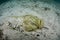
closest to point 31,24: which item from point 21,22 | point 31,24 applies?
point 31,24

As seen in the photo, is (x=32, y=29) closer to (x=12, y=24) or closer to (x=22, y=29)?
(x=22, y=29)

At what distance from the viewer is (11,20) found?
407 centimetres

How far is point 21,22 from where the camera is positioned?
3957mm

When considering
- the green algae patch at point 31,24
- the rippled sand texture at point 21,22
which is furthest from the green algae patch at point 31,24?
the rippled sand texture at point 21,22

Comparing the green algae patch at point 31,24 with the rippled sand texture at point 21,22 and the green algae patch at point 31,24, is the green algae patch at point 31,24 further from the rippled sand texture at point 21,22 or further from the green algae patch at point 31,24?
the rippled sand texture at point 21,22

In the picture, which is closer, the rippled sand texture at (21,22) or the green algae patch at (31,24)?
the rippled sand texture at (21,22)

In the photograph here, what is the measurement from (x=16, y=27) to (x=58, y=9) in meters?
2.66

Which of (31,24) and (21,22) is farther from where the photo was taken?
(21,22)

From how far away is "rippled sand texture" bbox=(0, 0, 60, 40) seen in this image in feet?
11.2

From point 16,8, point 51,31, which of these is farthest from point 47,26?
point 16,8

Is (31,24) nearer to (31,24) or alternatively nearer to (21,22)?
(31,24)

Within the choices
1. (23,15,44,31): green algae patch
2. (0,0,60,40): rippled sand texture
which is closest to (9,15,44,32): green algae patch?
(23,15,44,31): green algae patch

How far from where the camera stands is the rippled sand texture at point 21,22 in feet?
11.2

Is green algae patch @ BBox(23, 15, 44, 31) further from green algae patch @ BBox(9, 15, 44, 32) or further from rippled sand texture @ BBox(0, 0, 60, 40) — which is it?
rippled sand texture @ BBox(0, 0, 60, 40)
